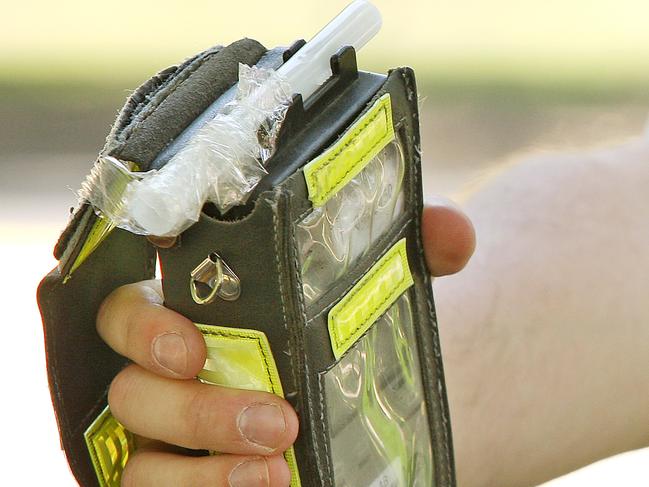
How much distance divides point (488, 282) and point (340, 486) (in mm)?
475

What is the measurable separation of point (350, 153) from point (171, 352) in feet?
0.46

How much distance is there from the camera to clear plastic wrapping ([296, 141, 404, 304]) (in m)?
0.51

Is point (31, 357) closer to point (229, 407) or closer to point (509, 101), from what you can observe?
point (229, 407)

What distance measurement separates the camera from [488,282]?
0.99 metres

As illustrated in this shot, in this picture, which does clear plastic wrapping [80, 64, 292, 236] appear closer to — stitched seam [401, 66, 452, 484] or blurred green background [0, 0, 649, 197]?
stitched seam [401, 66, 452, 484]

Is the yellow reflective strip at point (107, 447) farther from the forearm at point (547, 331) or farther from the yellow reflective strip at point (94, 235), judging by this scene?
the forearm at point (547, 331)

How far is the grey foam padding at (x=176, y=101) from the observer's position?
0.49 meters

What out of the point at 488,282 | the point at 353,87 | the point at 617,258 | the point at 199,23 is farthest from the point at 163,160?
the point at 199,23

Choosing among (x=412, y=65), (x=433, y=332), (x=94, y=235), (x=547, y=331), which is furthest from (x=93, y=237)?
(x=412, y=65)

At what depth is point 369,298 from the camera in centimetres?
56

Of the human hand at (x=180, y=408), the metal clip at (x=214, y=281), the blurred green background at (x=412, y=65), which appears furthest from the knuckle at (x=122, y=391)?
the blurred green background at (x=412, y=65)

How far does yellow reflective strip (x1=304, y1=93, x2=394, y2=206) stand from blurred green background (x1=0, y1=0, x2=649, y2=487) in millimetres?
1452

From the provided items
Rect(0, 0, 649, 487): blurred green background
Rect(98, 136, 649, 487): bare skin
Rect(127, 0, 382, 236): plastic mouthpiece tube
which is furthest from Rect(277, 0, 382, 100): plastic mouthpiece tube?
Rect(0, 0, 649, 487): blurred green background

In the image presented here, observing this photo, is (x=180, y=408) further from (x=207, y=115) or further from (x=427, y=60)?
(x=427, y=60)
